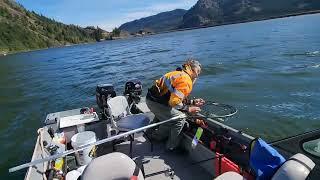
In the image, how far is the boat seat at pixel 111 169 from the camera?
4.08 meters

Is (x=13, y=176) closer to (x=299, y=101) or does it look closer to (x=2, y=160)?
(x=2, y=160)

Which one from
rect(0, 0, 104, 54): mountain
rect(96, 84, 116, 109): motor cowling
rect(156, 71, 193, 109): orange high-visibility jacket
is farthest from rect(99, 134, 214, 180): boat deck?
rect(0, 0, 104, 54): mountain

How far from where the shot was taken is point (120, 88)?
1978 cm

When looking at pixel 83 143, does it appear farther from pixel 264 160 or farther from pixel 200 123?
pixel 264 160

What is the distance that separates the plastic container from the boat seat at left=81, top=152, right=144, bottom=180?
8.73 ft

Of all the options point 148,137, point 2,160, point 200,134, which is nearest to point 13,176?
point 2,160

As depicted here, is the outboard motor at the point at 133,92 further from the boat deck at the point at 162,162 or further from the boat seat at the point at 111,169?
the boat seat at the point at 111,169

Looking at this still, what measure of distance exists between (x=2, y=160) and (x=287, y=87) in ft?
38.9

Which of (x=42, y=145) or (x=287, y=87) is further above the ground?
(x=42, y=145)

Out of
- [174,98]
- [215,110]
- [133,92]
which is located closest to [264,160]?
[174,98]

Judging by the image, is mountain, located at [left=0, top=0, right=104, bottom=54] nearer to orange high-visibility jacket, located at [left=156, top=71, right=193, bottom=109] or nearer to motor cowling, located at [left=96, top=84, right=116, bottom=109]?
motor cowling, located at [left=96, top=84, right=116, bottom=109]

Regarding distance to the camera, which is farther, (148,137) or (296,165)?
(148,137)

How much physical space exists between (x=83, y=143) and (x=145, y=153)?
1264 mm

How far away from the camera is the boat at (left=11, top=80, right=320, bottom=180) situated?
13.5ft
